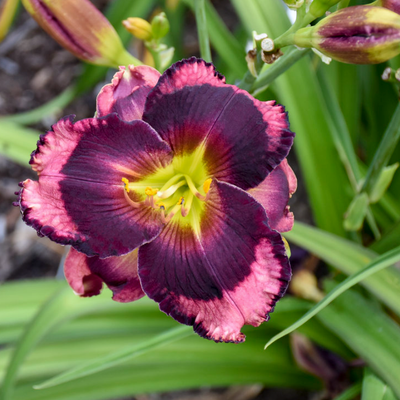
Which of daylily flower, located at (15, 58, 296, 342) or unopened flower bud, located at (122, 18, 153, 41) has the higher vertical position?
unopened flower bud, located at (122, 18, 153, 41)

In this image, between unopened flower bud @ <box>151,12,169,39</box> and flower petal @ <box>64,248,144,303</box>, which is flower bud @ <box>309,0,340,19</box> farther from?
flower petal @ <box>64,248,144,303</box>

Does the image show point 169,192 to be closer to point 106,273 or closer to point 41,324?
point 106,273

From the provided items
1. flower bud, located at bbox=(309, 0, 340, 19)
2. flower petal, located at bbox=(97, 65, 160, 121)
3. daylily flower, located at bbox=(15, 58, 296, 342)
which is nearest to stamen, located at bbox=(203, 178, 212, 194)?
daylily flower, located at bbox=(15, 58, 296, 342)

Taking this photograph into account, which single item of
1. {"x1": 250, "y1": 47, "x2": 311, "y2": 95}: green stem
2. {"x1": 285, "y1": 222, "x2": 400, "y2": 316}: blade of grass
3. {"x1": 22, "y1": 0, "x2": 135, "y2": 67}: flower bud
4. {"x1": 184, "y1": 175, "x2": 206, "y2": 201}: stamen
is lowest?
{"x1": 285, "y1": 222, "x2": 400, "y2": 316}: blade of grass

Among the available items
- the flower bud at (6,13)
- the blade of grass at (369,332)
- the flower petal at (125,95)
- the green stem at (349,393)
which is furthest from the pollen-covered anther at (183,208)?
the flower bud at (6,13)

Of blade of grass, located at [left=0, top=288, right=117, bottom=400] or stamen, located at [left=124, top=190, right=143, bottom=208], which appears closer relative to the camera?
stamen, located at [left=124, top=190, right=143, bottom=208]

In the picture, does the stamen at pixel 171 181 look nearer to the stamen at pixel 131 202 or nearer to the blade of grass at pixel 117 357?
the stamen at pixel 131 202

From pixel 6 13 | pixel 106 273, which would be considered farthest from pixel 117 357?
pixel 6 13
